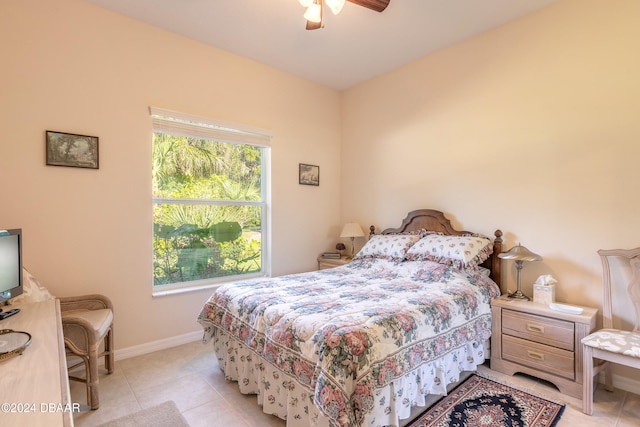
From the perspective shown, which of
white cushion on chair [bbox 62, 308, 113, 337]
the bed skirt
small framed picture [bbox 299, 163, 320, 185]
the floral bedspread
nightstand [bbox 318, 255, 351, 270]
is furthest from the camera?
small framed picture [bbox 299, 163, 320, 185]

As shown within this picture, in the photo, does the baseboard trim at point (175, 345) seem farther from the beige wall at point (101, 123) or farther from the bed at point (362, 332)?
the bed at point (362, 332)

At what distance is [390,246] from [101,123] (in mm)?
2883

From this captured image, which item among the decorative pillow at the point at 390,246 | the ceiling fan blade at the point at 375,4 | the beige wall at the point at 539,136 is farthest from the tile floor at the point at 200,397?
the ceiling fan blade at the point at 375,4

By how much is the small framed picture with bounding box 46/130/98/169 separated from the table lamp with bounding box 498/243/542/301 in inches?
139

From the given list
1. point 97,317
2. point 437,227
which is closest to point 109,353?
point 97,317

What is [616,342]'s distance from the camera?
6.36ft

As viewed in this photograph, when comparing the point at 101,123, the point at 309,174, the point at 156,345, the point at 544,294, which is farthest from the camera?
the point at 309,174

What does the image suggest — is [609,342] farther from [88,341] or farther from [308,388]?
[88,341]

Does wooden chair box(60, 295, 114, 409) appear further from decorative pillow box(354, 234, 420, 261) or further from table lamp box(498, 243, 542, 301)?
table lamp box(498, 243, 542, 301)

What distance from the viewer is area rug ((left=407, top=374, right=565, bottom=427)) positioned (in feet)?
6.32

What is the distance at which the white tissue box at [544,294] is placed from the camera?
2438 mm

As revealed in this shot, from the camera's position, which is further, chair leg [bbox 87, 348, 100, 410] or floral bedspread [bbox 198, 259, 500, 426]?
chair leg [bbox 87, 348, 100, 410]

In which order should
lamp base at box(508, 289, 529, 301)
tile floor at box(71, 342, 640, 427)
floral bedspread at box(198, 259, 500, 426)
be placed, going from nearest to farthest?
floral bedspread at box(198, 259, 500, 426)
tile floor at box(71, 342, 640, 427)
lamp base at box(508, 289, 529, 301)

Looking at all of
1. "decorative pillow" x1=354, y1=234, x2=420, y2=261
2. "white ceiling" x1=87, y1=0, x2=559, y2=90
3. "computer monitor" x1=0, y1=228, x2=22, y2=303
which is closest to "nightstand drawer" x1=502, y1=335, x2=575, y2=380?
"decorative pillow" x1=354, y1=234, x2=420, y2=261
